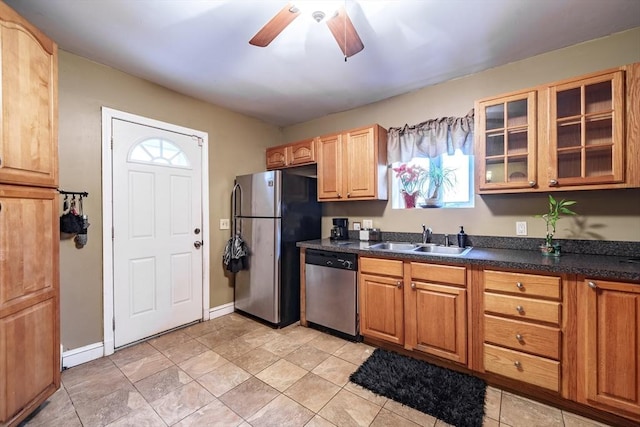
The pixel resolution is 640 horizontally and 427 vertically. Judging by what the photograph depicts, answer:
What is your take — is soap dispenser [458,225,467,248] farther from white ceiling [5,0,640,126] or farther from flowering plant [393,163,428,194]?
white ceiling [5,0,640,126]

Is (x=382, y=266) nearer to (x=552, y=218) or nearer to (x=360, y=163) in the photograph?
(x=360, y=163)

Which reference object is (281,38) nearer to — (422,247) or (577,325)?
(422,247)

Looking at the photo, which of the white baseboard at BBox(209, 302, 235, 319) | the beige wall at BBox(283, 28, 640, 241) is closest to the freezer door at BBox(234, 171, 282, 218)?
the beige wall at BBox(283, 28, 640, 241)

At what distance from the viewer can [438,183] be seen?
8.55 ft

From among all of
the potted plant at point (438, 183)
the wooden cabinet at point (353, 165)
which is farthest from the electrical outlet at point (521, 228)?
the wooden cabinet at point (353, 165)

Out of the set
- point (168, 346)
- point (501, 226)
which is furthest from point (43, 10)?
point (501, 226)

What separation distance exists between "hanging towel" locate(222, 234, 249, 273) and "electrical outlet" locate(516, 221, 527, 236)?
2.64 meters

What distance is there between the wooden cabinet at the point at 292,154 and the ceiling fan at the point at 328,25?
4.96 ft

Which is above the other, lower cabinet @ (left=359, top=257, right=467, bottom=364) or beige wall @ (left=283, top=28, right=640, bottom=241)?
beige wall @ (left=283, top=28, right=640, bottom=241)

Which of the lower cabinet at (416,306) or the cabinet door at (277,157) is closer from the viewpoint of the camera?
the lower cabinet at (416,306)

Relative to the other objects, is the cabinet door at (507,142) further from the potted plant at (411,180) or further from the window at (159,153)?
the window at (159,153)

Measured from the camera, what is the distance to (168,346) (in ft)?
7.86

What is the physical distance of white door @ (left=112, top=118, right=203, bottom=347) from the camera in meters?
2.34

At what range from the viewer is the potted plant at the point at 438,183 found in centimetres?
259
